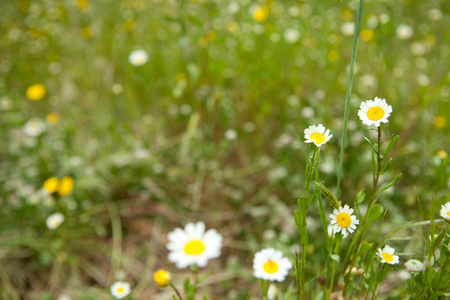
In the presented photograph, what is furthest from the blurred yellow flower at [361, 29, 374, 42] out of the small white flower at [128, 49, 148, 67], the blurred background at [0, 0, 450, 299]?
the small white flower at [128, 49, 148, 67]

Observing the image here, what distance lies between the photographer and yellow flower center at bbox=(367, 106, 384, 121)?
71cm

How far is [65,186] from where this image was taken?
1.67 meters

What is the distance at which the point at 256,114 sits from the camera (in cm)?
194

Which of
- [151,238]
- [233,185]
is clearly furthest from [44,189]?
[233,185]

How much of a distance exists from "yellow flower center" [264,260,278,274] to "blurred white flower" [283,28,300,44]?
1.54m

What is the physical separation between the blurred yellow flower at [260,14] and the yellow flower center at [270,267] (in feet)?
5.32

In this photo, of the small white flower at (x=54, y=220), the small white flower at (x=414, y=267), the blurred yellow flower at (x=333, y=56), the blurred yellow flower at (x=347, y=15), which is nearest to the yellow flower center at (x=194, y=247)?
the small white flower at (x=414, y=267)

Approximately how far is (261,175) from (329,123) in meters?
0.42

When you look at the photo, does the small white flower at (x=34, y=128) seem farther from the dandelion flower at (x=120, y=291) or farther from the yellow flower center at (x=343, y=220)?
the yellow flower center at (x=343, y=220)

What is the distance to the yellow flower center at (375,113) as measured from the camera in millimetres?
705

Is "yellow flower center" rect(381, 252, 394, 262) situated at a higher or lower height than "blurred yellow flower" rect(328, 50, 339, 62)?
lower

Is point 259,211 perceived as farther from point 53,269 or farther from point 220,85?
point 53,269

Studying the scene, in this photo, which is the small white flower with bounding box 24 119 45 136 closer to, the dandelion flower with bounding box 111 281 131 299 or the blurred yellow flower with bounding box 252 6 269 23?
the dandelion flower with bounding box 111 281 131 299

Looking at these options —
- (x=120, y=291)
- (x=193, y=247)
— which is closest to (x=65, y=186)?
(x=120, y=291)
